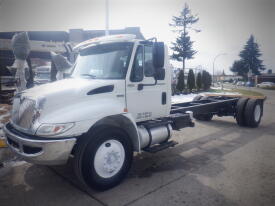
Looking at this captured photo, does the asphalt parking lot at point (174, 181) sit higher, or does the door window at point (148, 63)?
the door window at point (148, 63)

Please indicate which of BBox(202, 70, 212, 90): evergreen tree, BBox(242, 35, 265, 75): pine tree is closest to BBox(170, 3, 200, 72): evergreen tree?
BBox(202, 70, 212, 90): evergreen tree

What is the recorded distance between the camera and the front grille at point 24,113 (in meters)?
3.51

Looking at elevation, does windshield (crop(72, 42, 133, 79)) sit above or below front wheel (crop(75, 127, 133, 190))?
above

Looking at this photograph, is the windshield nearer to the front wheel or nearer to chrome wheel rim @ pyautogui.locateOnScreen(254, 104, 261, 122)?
the front wheel

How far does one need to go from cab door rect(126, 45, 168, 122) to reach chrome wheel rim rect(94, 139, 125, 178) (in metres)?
0.77

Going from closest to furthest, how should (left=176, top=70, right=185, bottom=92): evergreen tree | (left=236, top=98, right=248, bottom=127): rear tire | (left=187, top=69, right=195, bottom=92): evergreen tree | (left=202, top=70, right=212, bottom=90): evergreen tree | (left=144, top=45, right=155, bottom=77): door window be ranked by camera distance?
1. (left=144, top=45, right=155, bottom=77): door window
2. (left=236, top=98, right=248, bottom=127): rear tire
3. (left=176, top=70, right=185, bottom=92): evergreen tree
4. (left=187, top=69, right=195, bottom=92): evergreen tree
5. (left=202, top=70, right=212, bottom=90): evergreen tree

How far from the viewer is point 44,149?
3221 mm

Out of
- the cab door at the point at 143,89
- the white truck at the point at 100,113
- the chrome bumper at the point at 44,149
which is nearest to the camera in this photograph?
the chrome bumper at the point at 44,149

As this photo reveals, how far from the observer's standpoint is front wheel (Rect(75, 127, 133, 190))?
3.56 metres

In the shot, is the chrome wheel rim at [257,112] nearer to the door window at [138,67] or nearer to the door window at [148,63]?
the door window at [148,63]

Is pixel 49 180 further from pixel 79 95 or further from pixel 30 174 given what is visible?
pixel 79 95

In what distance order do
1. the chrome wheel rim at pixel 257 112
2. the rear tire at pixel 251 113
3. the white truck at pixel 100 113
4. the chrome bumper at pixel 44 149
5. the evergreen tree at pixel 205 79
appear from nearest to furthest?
the chrome bumper at pixel 44 149, the white truck at pixel 100 113, the rear tire at pixel 251 113, the chrome wheel rim at pixel 257 112, the evergreen tree at pixel 205 79

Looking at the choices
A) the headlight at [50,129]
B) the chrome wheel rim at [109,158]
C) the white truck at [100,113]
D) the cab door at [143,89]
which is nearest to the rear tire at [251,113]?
the white truck at [100,113]

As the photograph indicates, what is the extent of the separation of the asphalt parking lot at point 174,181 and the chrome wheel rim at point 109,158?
0.34 meters
